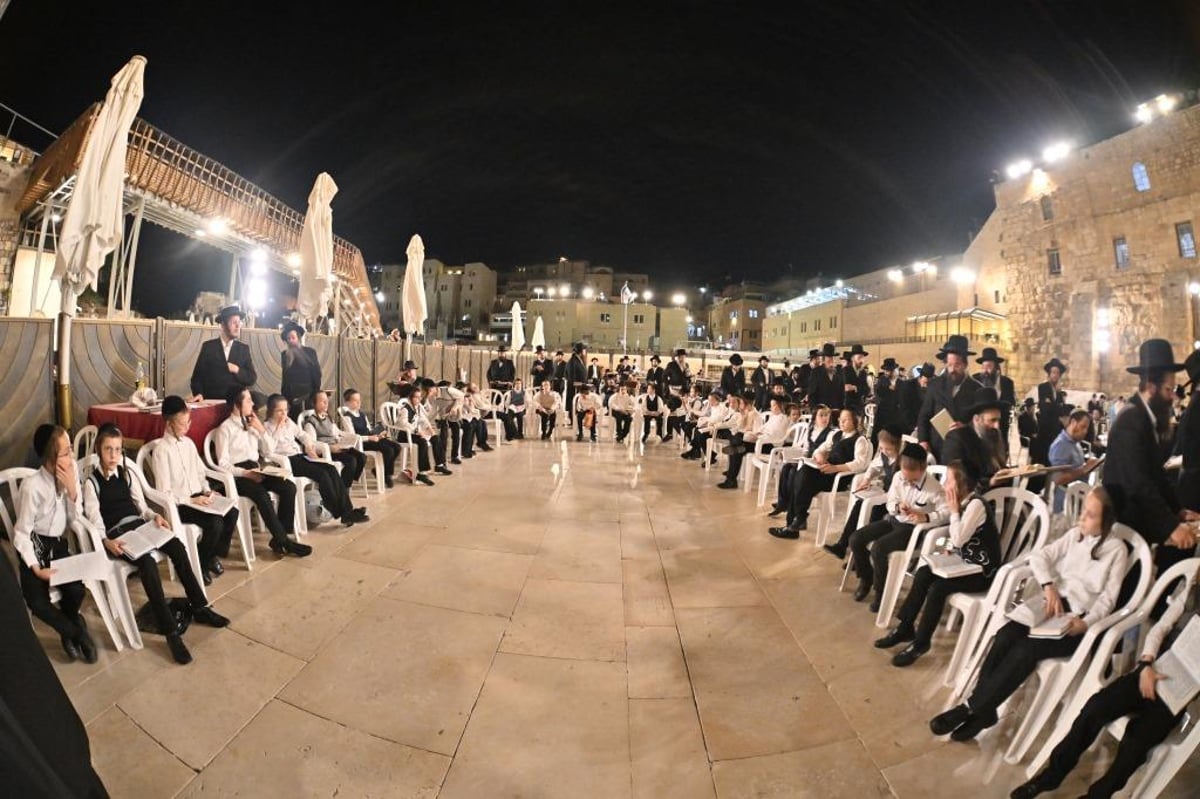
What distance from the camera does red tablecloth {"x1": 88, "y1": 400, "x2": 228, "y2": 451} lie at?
14.1ft

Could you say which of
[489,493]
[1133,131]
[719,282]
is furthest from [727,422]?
[719,282]

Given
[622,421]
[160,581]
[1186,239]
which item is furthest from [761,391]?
[1186,239]

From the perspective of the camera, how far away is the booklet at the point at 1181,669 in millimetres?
Answer: 2057

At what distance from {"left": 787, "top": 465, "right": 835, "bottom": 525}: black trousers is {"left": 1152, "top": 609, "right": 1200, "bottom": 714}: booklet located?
3370mm

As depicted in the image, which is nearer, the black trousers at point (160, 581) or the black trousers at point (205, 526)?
the black trousers at point (160, 581)

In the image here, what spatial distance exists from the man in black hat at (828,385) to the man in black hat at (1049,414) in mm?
2426

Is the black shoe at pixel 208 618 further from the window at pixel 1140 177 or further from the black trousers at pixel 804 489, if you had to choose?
the window at pixel 1140 177

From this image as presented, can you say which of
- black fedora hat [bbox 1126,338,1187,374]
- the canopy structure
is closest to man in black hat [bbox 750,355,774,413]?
black fedora hat [bbox 1126,338,1187,374]

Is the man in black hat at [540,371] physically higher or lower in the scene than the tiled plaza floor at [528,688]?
higher

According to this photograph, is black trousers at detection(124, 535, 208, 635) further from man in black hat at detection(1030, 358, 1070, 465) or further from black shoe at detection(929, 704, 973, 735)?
man in black hat at detection(1030, 358, 1070, 465)

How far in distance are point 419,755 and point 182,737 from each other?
1.06 meters

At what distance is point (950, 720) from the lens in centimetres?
256

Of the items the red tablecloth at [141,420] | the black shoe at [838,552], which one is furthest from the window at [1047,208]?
the red tablecloth at [141,420]

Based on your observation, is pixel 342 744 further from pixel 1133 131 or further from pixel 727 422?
pixel 1133 131
